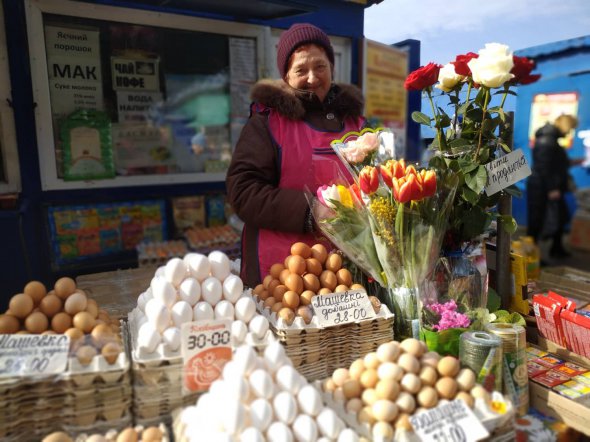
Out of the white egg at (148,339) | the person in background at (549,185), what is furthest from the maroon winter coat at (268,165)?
the person in background at (549,185)

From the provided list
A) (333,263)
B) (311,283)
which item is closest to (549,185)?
(333,263)

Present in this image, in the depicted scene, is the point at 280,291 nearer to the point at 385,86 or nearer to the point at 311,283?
the point at 311,283

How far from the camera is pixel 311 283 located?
4.89 feet

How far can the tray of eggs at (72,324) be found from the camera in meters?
1.12

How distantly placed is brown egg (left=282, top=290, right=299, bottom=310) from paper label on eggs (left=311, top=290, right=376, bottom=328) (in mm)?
59

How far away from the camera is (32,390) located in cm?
109

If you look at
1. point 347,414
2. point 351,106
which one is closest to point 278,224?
point 351,106

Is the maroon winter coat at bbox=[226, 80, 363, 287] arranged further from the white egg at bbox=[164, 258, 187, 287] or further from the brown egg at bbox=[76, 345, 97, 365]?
the brown egg at bbox=[76, 345, 97, 365]

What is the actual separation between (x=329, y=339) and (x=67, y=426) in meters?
0.75

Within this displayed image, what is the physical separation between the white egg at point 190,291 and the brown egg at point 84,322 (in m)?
0.24

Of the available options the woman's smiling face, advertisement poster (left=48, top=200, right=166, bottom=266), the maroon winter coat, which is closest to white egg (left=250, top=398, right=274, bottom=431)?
the maroon winter coat

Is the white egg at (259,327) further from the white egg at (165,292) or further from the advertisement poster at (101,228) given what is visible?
the advertisement poster at (101,228)

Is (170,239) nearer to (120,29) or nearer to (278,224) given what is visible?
(120,29)

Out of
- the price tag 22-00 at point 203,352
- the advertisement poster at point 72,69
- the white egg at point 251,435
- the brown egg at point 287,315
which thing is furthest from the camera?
the advertisement poster at point 72,69
